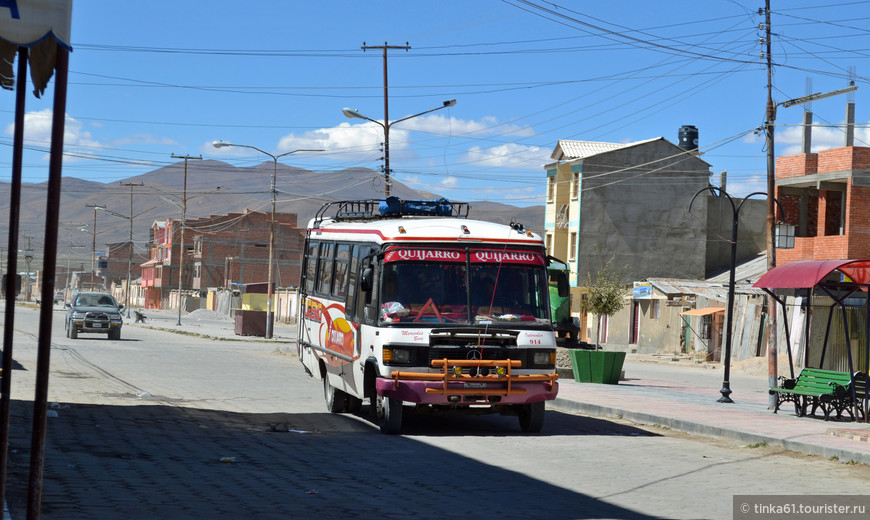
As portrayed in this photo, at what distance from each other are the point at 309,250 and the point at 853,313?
17.1m

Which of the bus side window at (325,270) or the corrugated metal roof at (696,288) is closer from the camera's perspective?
the bus side window at (325,270)

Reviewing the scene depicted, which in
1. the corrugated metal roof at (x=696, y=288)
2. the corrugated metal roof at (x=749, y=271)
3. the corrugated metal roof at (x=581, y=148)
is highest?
the corrugated metal roof at (x=581, y=148)

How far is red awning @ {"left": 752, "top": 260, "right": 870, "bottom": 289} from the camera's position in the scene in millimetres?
17562

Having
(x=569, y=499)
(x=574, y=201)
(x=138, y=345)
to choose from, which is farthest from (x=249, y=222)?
(x=569, y=499)

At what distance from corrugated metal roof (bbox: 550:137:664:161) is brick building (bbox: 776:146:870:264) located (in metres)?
23.3

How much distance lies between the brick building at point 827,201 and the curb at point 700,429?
22.8m

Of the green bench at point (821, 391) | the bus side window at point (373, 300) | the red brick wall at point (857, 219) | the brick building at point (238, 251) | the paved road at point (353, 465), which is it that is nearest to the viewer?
the paved road at point (353, 465)

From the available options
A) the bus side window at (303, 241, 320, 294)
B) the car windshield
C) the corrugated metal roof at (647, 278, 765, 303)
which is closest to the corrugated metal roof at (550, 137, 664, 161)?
the corrugated metal roof at (647, 278, 765, 303)

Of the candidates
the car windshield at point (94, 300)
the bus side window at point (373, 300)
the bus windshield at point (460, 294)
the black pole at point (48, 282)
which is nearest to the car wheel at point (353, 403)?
the bus side window at point (373, 300)

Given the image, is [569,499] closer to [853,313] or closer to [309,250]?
[309,250]

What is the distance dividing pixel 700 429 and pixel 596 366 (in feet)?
30.7

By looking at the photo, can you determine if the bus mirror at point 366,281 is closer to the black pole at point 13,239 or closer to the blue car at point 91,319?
the black pole at point 13,239

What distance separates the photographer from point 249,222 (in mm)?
129500

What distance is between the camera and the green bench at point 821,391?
58.6 ft
